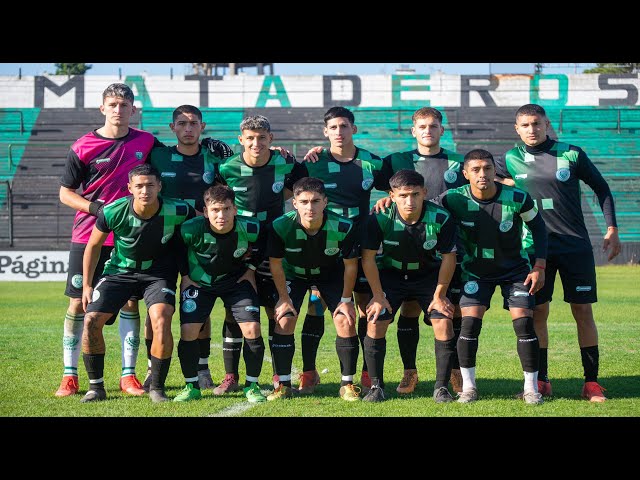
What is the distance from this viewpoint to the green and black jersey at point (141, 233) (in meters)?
5.73

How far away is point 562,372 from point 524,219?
178 cm

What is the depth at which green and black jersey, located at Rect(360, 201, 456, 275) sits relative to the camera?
5746 millimetres

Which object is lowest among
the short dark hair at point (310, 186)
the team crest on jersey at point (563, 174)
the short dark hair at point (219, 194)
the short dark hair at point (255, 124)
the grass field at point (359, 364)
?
the grass field at point (359, 364)

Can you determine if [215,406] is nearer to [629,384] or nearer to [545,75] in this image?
[629,384]

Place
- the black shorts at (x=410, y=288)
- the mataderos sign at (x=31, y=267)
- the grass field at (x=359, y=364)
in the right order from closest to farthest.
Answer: the grass field at (x=359, y=364), the black shorts at (x=410, y=288), the mataderos sign at (x=31, y=267)

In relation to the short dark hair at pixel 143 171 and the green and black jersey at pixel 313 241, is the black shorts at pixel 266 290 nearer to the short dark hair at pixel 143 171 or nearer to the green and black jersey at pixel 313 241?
the green and black jersey at pixel 313 241

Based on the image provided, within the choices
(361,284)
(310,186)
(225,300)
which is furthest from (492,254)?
A: (225,300)

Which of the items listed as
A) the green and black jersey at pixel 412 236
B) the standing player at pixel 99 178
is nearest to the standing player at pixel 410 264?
the green and black jersey at pixel 412 236

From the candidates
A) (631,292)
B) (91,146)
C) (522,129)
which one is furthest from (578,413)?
(631,292)

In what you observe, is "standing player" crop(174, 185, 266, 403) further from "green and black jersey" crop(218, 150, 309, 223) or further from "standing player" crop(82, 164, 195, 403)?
"green and black jersey" crop(218, 150, 309, 223)

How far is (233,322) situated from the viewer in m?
6.26

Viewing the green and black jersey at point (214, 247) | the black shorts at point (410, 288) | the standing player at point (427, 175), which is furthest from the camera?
the standing player at point (427, 175)

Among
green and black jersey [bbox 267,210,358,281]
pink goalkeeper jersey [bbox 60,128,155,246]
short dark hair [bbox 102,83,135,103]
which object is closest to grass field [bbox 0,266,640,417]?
green and black jersey [bbox 267,210,358,281]

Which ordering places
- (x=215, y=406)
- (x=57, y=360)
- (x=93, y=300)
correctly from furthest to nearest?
(x=57, y=360) → (x=93, y=300) → (x=215, y=406)
